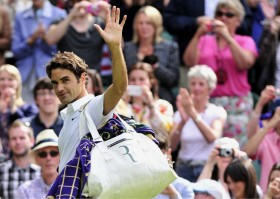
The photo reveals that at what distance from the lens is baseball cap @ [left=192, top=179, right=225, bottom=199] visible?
9.98 m

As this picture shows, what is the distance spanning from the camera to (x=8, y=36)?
47.3 feet

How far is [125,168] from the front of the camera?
7.34 metres

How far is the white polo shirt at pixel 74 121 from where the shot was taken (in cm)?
752

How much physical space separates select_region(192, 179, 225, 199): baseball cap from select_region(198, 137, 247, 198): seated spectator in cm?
42

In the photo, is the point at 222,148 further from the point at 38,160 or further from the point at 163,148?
the point at 38,160

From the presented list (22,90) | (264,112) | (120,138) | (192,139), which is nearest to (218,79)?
(264,112)

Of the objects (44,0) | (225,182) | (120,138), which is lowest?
(225,182)

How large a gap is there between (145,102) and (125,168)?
16.9 feet

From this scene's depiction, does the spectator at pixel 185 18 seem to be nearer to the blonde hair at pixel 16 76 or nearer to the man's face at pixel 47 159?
the blonde hair at pixel 16 76

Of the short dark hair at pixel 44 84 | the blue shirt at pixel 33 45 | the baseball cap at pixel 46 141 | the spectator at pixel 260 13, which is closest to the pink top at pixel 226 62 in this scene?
the spectator at pixel 260 13

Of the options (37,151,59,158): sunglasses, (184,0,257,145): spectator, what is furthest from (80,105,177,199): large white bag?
(184,0,257,145): spectator

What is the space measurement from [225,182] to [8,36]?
16.3 feet

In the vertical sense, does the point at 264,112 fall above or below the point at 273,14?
below

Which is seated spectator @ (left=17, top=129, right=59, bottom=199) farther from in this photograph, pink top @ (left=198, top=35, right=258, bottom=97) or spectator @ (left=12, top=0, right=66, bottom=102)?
pink top @ (left=198, top=35, right=258, bottom=97)
